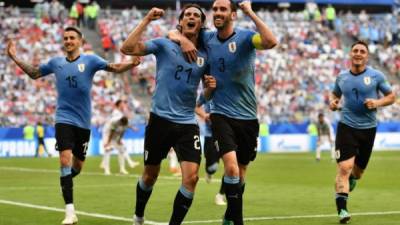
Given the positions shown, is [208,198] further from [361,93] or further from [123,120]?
[123,120]

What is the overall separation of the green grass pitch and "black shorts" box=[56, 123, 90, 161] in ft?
3.60

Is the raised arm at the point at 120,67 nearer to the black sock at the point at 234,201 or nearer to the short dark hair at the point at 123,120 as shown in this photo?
the black sock at the point at 234,201

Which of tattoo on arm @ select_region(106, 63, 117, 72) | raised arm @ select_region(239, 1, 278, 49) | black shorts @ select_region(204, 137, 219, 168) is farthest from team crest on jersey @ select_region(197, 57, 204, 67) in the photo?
black shorts @ select_region(204, 137, 219, 168)

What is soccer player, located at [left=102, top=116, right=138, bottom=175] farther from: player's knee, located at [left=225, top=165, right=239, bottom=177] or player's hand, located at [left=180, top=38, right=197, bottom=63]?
player's hand, located at [left=180, top=38, right=197, bottom=63]

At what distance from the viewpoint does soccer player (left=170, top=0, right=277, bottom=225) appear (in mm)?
12102

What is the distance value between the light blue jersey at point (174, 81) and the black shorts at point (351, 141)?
3.83m

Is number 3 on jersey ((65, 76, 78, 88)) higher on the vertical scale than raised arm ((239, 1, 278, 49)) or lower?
lower

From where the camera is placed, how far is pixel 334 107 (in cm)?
1486

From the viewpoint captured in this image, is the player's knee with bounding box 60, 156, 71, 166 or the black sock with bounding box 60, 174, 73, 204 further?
the player's knee with bounding box 60, 156, 71, 166

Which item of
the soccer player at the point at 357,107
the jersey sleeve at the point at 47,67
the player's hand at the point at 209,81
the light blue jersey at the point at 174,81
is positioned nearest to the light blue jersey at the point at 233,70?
the player's hand at the point at 209,81

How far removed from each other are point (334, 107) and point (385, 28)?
48.2 m

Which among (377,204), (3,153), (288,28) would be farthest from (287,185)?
(288,28)

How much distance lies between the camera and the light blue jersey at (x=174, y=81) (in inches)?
451

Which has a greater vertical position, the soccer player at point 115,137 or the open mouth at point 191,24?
the open mouth at point 191,24
